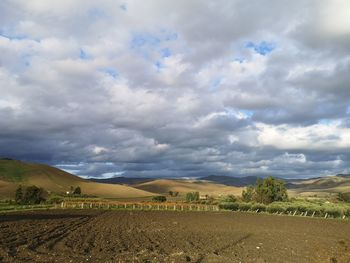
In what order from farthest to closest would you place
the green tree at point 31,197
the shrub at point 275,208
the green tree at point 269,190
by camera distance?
the green tree at point 269,190
the green tree at point 31,197
the shrub at point 275,208

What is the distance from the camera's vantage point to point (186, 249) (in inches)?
890

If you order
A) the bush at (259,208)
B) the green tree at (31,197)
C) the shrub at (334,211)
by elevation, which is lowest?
the shrub at (334,211)

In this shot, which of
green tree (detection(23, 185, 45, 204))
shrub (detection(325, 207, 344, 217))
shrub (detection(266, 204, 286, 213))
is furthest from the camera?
green tree (detection(23, 185, 45, 204))

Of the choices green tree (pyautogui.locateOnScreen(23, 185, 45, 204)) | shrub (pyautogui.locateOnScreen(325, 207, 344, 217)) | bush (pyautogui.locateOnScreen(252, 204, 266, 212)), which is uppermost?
green tree (pyautogui.locateOnScreen(23, 185, 45, 204))

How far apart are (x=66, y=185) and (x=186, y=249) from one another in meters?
182

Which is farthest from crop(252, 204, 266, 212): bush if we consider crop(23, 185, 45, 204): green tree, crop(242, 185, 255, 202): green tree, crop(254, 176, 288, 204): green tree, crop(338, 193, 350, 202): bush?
crop(23, 185, 45, 204): green tree

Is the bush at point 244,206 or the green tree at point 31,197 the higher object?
the green tree at point 31,197

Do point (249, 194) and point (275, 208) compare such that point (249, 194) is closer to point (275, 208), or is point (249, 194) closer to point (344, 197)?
point (344, 197)

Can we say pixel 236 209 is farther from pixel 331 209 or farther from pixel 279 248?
pixel 279 248

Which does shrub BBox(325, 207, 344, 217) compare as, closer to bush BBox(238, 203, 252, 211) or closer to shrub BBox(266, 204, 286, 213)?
shrub BBox(266, 204, 286, 213)

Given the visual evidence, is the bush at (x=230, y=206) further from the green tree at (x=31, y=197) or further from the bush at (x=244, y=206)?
the green tree at (x=31, y=197)

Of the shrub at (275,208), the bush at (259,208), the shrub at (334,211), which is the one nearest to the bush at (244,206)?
the bush at (259,208)

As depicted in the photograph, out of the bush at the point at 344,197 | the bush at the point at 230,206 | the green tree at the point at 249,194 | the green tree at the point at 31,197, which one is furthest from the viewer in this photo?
the bush at the point at 344,197

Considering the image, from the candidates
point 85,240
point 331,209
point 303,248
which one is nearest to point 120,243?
point 85,240
